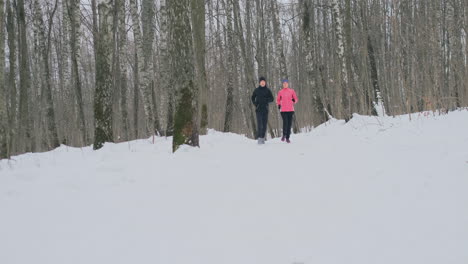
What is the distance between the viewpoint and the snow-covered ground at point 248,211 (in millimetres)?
2605

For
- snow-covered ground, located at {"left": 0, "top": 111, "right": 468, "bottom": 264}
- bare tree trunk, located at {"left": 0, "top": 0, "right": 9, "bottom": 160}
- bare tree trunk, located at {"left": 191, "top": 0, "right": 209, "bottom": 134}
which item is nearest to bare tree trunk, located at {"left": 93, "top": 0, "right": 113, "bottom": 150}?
bare tree trunk, located at {"left": 0, "top": 0, "right": 9, "bottom": 160}

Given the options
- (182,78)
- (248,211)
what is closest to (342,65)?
(182,78)

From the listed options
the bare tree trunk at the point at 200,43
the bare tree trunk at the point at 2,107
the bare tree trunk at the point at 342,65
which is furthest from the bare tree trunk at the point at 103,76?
the bare tree trunk at the point at 342,65

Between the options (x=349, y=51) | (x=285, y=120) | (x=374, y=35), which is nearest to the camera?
(x=285, y=120)

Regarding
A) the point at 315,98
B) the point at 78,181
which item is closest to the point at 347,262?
the point at 78,181

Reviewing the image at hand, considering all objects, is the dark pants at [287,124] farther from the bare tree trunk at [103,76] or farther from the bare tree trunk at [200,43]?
the bare tree trunk at [103,76]

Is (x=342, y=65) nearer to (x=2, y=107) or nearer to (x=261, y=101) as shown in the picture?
(x=261, y=101)

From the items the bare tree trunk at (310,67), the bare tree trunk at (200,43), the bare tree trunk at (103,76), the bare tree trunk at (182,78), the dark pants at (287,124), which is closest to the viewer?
the bare tree trunk at (182,78)

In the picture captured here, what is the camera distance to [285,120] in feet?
30.9

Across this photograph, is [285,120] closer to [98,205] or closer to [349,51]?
[349,51]

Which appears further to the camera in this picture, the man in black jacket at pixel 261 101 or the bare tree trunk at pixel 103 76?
the man in black jacket at pixel 261 101

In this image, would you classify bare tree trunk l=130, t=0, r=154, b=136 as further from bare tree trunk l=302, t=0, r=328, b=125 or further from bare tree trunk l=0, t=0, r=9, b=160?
bare tree trunk l=302, t=0, r=328, b=125

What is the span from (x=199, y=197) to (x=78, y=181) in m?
1.55

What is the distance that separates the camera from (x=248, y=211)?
350 centimetres
